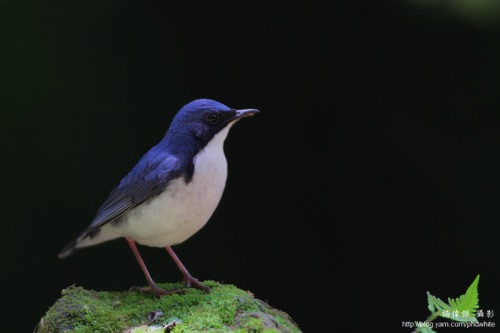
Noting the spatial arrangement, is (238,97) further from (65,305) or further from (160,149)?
(65,305)

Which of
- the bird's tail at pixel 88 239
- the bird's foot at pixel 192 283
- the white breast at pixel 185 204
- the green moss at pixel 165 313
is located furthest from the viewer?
the bird's tail at pixel 88 239

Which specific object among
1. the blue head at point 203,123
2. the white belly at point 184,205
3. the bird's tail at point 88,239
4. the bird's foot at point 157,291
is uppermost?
the blue head at point 203,123

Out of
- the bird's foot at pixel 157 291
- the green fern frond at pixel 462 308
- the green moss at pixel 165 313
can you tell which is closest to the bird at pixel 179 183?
the bird's foot at pixel 157 291

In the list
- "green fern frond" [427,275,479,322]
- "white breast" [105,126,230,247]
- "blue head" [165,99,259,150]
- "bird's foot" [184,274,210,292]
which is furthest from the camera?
"bird's foot" [184,274,210,292]

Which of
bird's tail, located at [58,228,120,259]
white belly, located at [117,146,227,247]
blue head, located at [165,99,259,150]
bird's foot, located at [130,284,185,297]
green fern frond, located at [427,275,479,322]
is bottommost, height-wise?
green fern frond, located at [427,275,479,322]

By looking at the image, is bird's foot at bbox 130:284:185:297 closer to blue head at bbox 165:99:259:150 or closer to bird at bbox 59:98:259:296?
bird at bbox 59:98:259:296

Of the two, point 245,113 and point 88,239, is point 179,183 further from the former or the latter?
point 88,239

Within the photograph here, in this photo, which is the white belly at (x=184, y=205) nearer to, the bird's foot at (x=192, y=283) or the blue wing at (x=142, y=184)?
the blue wing at (x=142, y=184)

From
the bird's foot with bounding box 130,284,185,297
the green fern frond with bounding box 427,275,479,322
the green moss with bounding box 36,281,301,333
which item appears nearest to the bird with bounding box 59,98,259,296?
the bird's foot with bounding box 130,284,185,297
